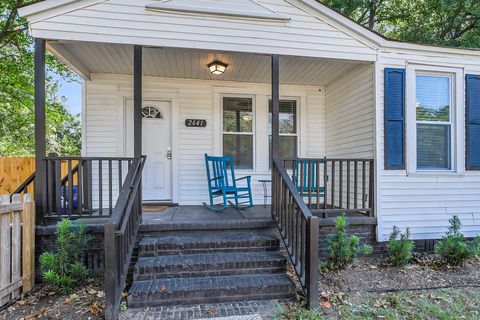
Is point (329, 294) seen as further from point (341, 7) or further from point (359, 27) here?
point (341, 7)

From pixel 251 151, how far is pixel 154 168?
69.4 inches

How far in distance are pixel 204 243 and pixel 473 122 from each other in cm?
419

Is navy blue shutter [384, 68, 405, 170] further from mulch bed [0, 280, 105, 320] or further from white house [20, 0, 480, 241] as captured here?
mulch bed [0, 280, 105, 320]

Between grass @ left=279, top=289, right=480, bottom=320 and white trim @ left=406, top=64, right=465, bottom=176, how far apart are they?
1673 millimetres

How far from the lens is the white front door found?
16.2ft

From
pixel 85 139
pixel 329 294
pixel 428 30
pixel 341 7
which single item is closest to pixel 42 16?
pixel 85 139

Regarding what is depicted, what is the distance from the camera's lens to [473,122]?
4141mm

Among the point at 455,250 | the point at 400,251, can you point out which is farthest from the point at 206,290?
the point at 455,250

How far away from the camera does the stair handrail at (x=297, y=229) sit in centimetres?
265

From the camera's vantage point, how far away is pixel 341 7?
8.09 metres

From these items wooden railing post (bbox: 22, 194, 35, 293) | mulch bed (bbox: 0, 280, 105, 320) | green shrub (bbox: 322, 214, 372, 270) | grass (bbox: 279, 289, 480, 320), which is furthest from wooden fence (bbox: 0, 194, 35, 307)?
green shrub (bbox: 322, 214, 372, 270)

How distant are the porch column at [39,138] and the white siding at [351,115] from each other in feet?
13.7

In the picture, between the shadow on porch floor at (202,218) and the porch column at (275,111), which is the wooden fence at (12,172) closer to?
the shadow on porch floor at (202,218)

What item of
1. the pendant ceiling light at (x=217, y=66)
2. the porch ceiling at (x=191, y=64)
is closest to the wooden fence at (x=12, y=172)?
the porch ceiling at (x=191, y=64)
